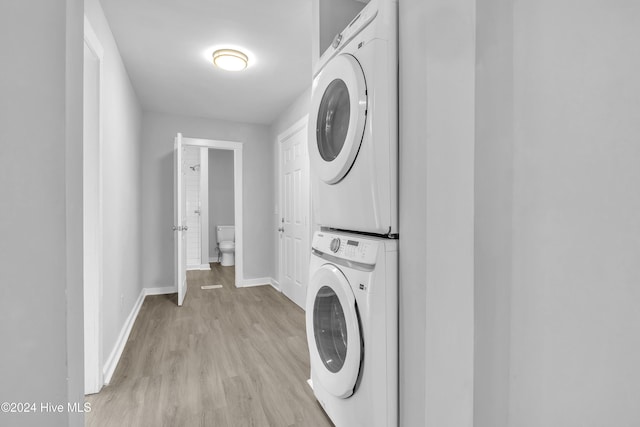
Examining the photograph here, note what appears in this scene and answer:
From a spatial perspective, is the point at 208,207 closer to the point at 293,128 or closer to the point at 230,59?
the point at 293,128

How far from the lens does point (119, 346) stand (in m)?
2.38

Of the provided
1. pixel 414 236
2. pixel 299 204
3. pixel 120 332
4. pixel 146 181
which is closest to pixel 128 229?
pixel 120 332

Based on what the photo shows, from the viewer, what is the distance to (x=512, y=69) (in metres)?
0.98

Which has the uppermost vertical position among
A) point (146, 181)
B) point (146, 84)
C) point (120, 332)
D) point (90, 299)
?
point (146, 84)

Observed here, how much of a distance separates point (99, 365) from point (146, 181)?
2.75 metres

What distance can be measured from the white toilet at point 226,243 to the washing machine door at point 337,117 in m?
4.81

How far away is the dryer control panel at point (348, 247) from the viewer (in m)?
1.19

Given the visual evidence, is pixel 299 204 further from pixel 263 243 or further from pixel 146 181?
pixel 146 181

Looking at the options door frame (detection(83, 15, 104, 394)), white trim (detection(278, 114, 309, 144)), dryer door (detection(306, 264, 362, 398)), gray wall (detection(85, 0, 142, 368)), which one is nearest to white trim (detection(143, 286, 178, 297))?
gray wall (detection(85, 0, 142, 368))

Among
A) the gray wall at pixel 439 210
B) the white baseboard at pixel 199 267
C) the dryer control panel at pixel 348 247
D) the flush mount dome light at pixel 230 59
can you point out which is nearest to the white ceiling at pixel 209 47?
the flush mount dome light at pixel 230 59

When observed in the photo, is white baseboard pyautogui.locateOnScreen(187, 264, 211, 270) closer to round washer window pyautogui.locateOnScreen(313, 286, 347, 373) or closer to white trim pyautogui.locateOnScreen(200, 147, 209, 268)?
white trim pyautogui.locateOnScreen(200, 147, 209, 268)
